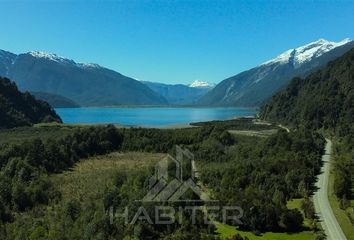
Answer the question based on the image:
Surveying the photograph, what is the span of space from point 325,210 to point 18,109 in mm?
98726

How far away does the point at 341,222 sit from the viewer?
44156mm

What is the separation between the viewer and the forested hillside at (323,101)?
108375 mm

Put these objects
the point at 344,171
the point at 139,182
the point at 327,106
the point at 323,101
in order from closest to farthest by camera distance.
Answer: the point at 139,182
the point at 344,171
the point at 327,106
the point at 323,101

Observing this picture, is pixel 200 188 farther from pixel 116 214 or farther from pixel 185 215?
pixel 116 214

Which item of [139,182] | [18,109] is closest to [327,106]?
[139,182]

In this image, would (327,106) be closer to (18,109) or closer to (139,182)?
(139,182)

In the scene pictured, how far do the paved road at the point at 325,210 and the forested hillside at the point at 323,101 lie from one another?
36.9 metres

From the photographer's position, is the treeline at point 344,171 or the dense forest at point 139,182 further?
the treeline at point 344,171

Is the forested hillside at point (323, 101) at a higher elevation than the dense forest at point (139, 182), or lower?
higher

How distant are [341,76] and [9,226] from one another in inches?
4083

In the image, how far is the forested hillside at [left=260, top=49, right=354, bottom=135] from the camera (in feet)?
356

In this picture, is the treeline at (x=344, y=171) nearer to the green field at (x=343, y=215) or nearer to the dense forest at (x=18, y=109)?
the green field at (x=343, y=215)

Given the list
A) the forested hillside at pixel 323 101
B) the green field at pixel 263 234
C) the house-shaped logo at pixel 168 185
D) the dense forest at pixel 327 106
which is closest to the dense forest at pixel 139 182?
the green field at pixel 263 234

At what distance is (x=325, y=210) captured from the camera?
4809 centimetres
